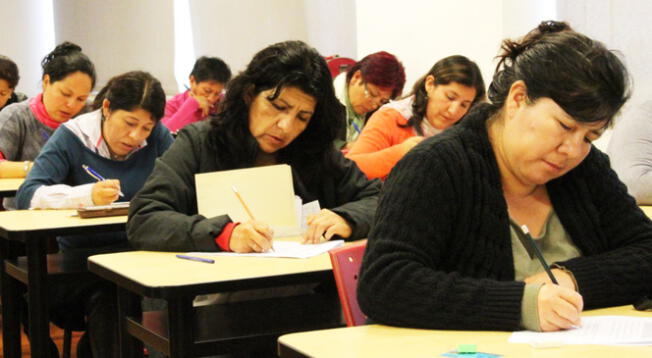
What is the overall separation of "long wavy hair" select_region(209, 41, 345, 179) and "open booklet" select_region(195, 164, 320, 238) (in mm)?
169

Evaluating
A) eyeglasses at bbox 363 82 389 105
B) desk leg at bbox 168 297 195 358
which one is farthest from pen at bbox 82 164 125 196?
eyeglasses at bbox 363 82 389 105

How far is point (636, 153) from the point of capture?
3.23m

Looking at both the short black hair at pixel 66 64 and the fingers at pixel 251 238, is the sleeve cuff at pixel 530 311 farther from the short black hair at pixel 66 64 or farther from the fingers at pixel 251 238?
the short black hair at pixel 66 64

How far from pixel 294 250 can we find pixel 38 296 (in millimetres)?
1015

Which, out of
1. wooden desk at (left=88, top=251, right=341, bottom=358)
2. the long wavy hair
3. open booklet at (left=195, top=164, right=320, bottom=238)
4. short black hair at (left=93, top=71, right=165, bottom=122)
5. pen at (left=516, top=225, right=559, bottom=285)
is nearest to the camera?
pen at (left=516, top=225, right=559, bottom=285)

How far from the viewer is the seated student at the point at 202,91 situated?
20.6 ft

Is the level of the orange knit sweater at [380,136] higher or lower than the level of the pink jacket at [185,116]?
higher

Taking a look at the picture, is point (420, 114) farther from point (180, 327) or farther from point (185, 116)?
point (185, 116)

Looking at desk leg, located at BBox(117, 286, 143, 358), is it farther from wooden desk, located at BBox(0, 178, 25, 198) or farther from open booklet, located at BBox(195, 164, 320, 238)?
wooden desk, located at BBox(0, 178, 25, 198)

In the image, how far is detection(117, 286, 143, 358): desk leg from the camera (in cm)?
238

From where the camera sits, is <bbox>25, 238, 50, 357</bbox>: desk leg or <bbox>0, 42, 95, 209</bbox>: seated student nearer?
<bbox>25, 238, 50, 357</bbox>: desk leg

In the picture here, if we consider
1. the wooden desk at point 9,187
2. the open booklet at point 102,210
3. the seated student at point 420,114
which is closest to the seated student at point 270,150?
the open booklet at point 102,210

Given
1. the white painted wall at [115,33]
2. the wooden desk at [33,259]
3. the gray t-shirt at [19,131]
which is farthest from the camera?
the white painted wall at [115,33]

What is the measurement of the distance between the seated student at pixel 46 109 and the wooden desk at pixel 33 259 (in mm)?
1022
